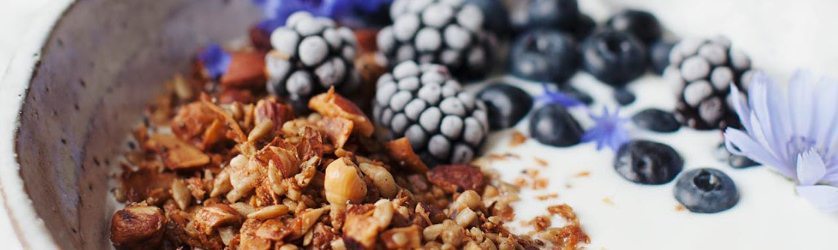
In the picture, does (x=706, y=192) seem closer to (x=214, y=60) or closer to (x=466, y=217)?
(x=466, y=217)

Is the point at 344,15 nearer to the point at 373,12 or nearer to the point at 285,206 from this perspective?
the point at 373,12

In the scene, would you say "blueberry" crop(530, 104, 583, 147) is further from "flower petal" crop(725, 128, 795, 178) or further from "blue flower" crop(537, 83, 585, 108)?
"flower petal" crop(725, 128, 795, 178)

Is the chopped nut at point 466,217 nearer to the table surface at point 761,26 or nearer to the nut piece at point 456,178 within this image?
the nut piece at point 456,178

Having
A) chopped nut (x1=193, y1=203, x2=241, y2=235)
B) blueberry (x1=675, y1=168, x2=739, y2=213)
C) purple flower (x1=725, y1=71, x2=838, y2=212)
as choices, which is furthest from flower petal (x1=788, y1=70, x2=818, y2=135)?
chopped nut (x1=193, y1=203, x2=241, y2=235)

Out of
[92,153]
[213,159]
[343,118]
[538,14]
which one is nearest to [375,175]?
[343,118]

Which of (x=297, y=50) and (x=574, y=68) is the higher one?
(x=297, y=50)

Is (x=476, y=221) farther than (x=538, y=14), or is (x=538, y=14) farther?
(x=538, y=14)
